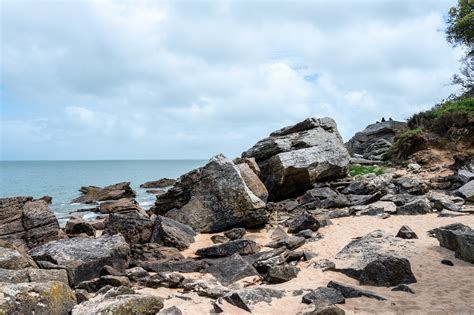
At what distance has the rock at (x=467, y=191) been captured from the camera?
16.5 meters

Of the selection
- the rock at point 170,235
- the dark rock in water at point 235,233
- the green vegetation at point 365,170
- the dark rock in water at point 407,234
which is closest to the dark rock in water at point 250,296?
the dark rock in water at point 407,234

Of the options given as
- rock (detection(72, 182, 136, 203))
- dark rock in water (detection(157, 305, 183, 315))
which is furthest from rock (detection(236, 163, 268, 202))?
rock (detection(72, 182, 136, 203))

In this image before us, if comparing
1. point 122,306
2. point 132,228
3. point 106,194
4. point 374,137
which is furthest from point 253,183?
point 374,137

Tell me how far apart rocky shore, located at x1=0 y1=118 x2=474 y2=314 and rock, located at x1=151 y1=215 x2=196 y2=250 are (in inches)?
2.4

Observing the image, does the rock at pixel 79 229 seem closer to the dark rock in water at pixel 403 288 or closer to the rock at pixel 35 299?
the rock at pixel 35 299

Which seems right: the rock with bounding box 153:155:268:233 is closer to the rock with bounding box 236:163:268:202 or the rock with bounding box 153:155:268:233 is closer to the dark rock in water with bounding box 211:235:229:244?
the dark rock in water with bounding box 211:235:229:244

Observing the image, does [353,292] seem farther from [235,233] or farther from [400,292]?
[235,233]

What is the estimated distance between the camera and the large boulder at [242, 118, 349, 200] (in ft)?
71.6

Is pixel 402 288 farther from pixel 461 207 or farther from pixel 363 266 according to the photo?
pixel 461 207

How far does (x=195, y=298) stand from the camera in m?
8.88

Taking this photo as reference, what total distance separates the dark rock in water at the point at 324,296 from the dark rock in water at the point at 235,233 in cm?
660

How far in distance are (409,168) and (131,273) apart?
20.1 m

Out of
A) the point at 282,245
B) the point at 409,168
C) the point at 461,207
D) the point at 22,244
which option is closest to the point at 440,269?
the point at 282,245

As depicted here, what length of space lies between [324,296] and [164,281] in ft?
13.6
